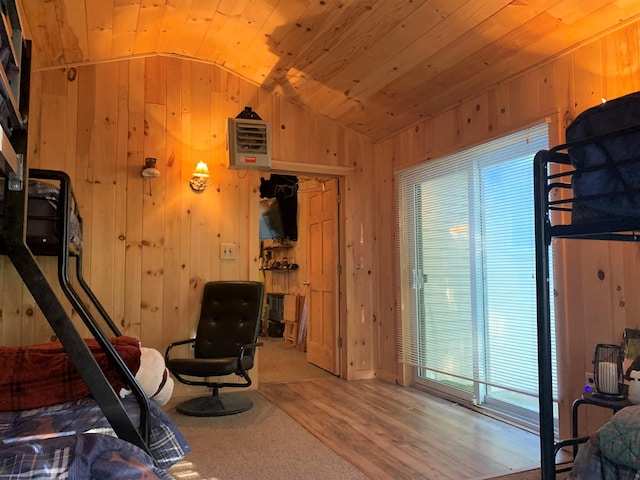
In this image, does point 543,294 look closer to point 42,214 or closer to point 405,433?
point 405,433

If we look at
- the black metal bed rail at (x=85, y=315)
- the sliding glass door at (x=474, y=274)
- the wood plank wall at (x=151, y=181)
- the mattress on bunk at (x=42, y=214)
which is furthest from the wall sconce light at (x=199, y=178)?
the black metal bed rail at (x=85, y=315)

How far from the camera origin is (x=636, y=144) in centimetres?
148

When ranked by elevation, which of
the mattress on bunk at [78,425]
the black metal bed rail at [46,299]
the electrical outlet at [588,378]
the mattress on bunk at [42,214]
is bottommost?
the electrical outlet at [588,378]

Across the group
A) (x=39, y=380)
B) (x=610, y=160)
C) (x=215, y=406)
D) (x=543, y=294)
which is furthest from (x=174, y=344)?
(x=610, y=160)

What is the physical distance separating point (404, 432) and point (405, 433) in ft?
0.06

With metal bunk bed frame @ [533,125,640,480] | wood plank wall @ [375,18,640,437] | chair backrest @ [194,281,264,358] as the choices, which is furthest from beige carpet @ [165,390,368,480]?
wood plank wall @ [375,18,640,437]

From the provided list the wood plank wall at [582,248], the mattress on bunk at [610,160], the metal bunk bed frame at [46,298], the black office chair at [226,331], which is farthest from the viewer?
the black office chair at [226,331]

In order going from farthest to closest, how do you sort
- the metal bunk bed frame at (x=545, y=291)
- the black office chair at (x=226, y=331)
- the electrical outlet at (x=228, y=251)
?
the electrical outlet at (x=228, y=251)
the black office chair at (x=226, y=331)
the metal bunk bed frame at (x=545, y=291)

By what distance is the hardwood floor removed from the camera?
2.53 metres

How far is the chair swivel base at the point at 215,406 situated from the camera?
3459mm

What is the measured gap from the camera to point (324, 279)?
5.09 meters

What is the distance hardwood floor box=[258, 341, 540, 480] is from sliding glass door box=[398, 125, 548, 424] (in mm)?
254

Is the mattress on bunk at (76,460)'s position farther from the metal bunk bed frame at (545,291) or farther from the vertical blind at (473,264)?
the vertical blind at (473,264)

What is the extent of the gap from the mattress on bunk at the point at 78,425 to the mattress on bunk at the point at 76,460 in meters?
0.44
